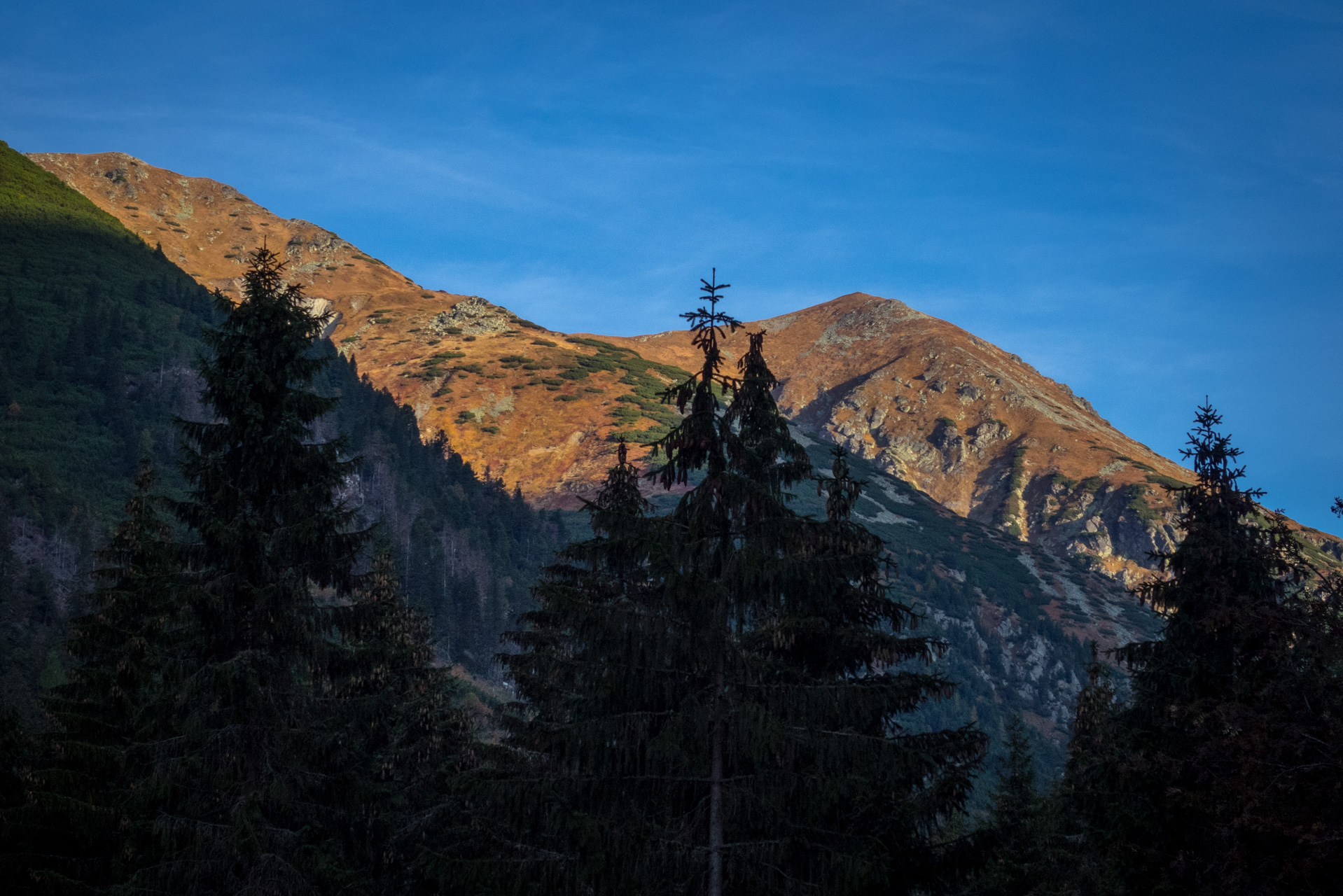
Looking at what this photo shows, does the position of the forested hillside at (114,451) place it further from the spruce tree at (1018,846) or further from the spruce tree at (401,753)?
the spruce tree at (1018,846)

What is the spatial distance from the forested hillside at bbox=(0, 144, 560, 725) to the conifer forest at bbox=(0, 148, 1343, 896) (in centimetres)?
3641

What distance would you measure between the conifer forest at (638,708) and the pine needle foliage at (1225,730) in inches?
3.1

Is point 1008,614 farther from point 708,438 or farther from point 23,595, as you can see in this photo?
point 708,438

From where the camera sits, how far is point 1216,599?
758 inches

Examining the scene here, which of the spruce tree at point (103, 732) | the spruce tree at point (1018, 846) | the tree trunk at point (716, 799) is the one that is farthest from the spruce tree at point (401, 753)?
the spruce tree at point (1018, 846)

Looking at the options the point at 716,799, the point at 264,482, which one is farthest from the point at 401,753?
the point at 716,799

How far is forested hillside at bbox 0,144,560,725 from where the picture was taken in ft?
255

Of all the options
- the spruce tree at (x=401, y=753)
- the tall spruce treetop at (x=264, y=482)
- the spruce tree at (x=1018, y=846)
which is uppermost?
the tall spruce treetop at (x=264, y=482)

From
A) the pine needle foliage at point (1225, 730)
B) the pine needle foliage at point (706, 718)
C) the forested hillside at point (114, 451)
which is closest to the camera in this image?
the pine needle foliage at point (706, 718)

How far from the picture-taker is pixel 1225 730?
686 inches

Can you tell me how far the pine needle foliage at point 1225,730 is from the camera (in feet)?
45.8

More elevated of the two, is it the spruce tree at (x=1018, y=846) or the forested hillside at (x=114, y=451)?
the forested hillside at (x=114, y=451)

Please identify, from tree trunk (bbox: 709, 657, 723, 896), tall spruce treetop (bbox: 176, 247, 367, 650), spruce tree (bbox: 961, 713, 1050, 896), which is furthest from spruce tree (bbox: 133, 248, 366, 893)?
spruce tree (bbox: 961, 713, 1050, 896)

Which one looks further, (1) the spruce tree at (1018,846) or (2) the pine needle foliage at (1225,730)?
(1) the spruce tree at (1018,846)
